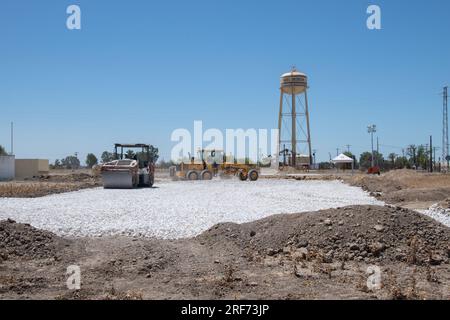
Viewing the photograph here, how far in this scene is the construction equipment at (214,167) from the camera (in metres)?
39.6

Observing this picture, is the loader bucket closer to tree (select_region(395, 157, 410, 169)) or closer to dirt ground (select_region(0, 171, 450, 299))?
dirt ground (select_region(0, 171, 450, 299))

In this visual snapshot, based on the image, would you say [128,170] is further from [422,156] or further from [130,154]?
[422,156]

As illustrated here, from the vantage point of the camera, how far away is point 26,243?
8.47m

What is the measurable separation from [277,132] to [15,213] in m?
57.5

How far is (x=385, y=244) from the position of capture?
8125 mm

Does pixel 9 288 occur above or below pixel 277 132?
below

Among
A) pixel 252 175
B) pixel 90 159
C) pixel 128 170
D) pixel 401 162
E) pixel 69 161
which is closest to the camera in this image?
pixel 128 170

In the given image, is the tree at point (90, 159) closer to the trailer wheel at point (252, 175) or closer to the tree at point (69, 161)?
the tree at point (69, 161)

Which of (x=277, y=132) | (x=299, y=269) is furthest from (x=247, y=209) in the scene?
(x=277, y=132)

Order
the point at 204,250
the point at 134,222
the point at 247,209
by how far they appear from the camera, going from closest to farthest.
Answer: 1. the point at 204,250
2. the point at 134,222
3. the point at 247,209

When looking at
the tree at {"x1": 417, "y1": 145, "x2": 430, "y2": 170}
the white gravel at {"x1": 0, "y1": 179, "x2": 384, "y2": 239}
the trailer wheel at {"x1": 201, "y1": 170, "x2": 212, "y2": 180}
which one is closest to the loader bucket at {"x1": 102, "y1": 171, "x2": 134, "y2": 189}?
the white gravel at {"x1": 0, "y1": 179, "x2": 384, "y2": 239}

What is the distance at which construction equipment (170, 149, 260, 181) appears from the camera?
130 feet

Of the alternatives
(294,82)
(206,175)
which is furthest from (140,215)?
(294,82)
